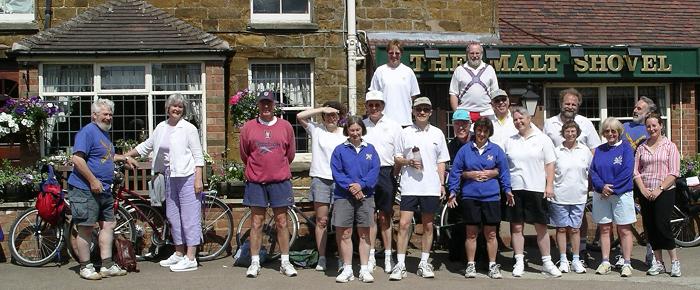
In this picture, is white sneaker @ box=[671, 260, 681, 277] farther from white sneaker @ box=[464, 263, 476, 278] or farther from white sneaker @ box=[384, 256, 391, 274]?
white sneaker @ box=[384, 256, 391, 274]

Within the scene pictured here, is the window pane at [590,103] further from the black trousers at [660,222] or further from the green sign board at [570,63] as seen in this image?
the black trousers at [660,222]

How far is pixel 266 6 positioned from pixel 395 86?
17.2ft

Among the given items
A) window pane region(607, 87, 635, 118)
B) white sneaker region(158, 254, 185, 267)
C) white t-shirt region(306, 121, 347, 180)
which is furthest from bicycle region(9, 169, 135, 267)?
window pane region(607, 87, 635, 118)

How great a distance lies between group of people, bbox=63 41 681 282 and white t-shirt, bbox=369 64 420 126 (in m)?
0.97

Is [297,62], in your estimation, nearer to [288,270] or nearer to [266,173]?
[266,173]

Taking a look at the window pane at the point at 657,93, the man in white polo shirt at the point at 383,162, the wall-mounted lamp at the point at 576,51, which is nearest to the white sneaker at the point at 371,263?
the man in white polo shirt at the point at 383,162

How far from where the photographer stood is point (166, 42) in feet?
46.0

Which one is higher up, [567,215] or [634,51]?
[634,51]

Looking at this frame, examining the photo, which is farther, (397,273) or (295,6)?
(295,6)

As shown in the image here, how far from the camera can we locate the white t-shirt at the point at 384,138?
9.34 metres

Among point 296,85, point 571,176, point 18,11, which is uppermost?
point 18,11

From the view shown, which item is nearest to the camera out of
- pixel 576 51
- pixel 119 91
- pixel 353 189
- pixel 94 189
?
pixel 353 189

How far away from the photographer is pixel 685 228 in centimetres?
1102

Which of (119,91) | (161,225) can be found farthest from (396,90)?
(119,91)
